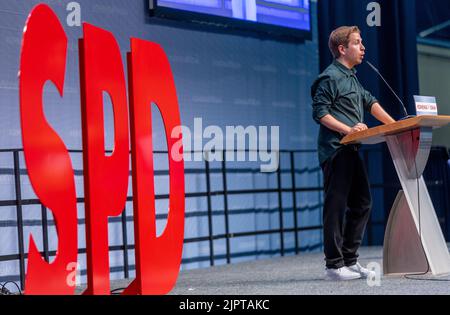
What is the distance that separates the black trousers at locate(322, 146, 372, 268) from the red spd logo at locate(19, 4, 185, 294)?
698 mm

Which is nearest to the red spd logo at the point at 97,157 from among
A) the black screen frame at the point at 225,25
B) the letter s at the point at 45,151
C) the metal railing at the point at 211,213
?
the letter s at the point at 45,151

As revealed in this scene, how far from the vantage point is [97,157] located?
2.32 meters

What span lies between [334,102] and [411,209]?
1.88ft

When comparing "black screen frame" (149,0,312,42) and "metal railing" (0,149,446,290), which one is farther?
"black screen frame" (149,0,312,42)

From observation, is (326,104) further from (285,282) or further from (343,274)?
(285,282)

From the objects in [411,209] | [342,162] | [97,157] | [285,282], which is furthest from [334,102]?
[97,157]

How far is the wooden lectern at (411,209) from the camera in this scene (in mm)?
2706

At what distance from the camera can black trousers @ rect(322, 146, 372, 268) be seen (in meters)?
2.92

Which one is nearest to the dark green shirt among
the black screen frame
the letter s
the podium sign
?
the podium sign

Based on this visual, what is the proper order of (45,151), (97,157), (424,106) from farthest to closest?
(424,106)
(97,157)
(45,151)

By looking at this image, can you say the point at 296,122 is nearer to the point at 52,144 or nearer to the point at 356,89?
Result: the point at 356,89

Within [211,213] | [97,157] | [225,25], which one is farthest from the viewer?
[225,25]

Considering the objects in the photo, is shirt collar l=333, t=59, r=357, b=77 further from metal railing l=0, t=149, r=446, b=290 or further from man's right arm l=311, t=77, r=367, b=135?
metal railing l=0, t=149, r=446, b=290
